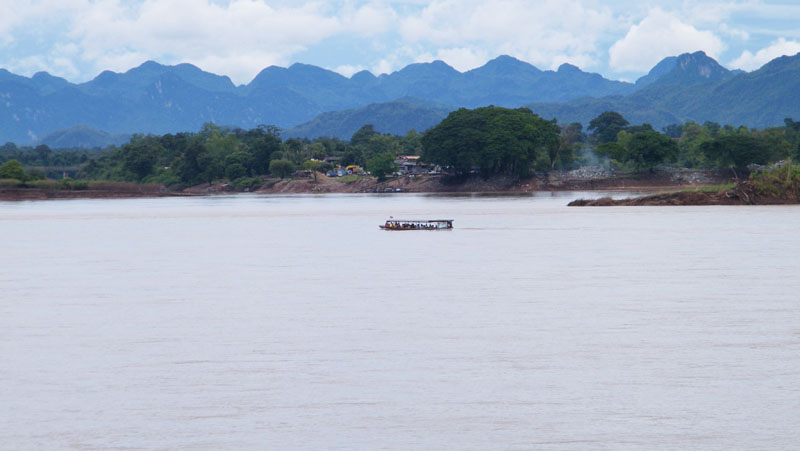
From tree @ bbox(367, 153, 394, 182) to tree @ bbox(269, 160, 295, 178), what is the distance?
64.2ft

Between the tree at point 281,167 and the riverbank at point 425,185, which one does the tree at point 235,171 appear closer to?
A: the riverbank at point 425,185

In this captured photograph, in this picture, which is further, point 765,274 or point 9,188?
point 9,188

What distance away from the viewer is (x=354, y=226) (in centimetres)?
6900

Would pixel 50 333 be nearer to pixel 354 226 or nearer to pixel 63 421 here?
pixel 63 421

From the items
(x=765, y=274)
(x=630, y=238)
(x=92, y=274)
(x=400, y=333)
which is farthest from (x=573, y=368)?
(x=630, y=238)

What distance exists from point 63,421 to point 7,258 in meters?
34.2

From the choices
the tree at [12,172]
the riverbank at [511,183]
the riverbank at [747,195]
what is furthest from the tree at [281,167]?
the riverbank at [747,195]

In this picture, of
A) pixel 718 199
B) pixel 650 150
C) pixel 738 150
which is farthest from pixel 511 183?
pixel 718 199

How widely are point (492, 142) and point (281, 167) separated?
56997 mm

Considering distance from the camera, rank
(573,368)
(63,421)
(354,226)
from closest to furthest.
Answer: (63,421)
(573,368)
(354,226)

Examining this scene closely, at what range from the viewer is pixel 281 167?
191 metres

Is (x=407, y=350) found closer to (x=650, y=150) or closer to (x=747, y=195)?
(x=747, y=195)

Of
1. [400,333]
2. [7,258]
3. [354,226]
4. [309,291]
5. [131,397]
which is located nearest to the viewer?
[131,397]

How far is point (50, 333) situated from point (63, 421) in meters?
9.01
